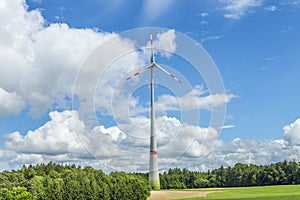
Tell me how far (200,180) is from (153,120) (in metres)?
118

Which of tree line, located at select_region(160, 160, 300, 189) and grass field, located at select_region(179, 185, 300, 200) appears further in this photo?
tree line, located at select_region(160, 160, 300, 189)

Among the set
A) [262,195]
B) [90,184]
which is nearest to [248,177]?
[262,195]

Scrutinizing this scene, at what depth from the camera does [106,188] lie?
87375 millimetres

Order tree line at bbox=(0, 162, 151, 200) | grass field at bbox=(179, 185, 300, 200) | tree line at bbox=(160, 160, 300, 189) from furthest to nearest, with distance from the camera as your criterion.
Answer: tree line at bbox=(160, 160, 300, 189) < tree line at bbox=(0, 162, 151, 200) < grass field at bbox=(179, 185, 300, 200)

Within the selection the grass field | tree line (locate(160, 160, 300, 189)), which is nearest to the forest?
tree line (locate(160, 160, 300, 189))

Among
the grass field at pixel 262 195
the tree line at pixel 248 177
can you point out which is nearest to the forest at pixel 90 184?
the tree line at pixel 248 177

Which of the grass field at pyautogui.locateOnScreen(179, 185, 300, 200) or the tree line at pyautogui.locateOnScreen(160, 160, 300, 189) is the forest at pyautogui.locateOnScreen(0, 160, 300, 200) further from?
the grass field at pyautogui.locateOnScreen(179, 185, 300, 200)

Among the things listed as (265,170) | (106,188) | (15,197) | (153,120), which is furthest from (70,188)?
(265,170)

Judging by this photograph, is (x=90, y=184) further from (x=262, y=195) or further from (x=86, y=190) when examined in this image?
(x=262, y=195)

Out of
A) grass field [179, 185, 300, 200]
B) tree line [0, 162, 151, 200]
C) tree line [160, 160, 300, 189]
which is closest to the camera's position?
grass field [179, 185, 300, 200]

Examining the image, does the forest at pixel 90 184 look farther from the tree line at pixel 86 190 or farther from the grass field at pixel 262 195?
the grass field at pixel 262 195

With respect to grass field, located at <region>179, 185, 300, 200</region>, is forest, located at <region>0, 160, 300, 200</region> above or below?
above

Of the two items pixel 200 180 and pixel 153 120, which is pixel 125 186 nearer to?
pixel 153 120

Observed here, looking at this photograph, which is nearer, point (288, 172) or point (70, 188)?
point (70, 188)
